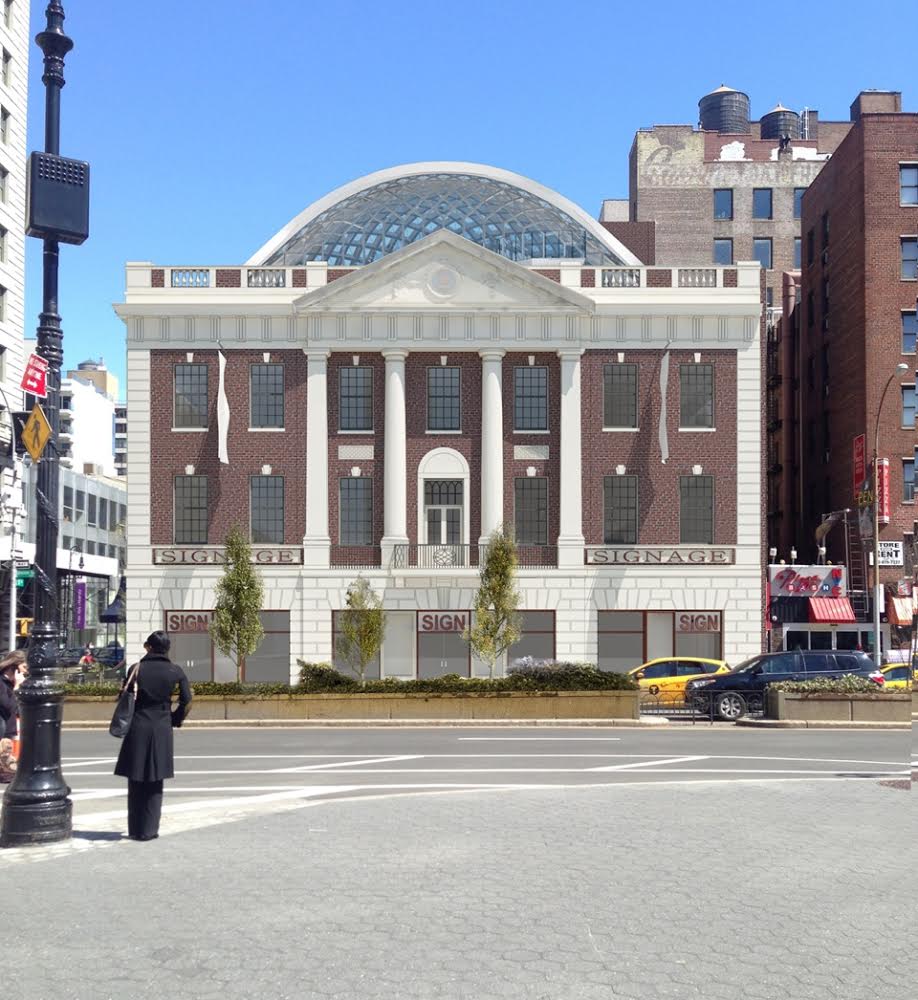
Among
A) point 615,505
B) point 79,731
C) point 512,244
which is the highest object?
point 512,244

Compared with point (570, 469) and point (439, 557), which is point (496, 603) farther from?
point (570, 469)

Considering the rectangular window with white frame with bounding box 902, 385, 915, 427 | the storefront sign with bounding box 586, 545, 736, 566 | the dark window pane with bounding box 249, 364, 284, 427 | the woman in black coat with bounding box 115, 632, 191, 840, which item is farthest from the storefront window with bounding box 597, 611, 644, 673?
the woman in black coat with bounding box 115, 632, 191, 840

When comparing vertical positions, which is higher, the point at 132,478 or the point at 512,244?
the point at 512,244

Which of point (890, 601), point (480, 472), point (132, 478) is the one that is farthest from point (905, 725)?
point (132, 478)

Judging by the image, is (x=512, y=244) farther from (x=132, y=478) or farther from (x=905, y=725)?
(x=905, y=725)

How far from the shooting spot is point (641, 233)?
65.8 meters

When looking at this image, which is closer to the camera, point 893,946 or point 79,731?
point 893,946

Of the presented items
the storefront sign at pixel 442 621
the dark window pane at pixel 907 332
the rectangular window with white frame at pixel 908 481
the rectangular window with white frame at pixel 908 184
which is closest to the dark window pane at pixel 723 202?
the rectangular window with white frame at pixel 908 184

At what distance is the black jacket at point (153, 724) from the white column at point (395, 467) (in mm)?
29517

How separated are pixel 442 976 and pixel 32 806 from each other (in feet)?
19.0

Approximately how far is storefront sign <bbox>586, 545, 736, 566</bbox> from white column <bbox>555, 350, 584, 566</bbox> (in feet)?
2.14

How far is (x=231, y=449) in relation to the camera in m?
41.9

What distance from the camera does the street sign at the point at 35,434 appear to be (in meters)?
12.4

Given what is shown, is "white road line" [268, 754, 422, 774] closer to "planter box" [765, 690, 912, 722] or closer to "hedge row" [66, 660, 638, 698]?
"hedge row" [66, 660, 638, 698]
